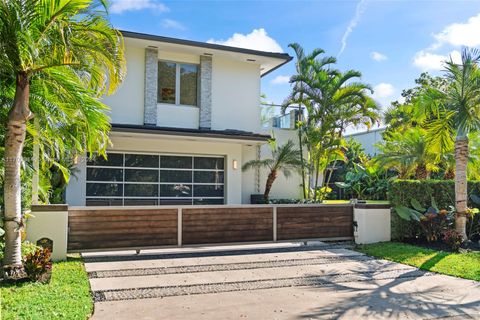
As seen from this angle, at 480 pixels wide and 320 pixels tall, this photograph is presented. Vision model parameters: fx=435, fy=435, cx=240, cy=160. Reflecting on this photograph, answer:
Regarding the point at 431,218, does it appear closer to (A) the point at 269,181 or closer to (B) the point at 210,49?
(A) the point at 269,181

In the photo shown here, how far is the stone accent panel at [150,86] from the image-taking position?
16578 mm

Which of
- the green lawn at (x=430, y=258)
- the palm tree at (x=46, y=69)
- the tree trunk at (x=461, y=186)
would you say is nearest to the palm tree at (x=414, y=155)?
the tree trunk at (x=461, y=186)

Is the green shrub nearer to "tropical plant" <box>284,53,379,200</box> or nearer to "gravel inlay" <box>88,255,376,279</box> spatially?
"gravel inlay" <box>88,255,376,279</box>

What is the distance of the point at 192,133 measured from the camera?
15.6 m

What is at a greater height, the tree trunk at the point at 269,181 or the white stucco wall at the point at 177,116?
the white stucco wall at the point at 177,116

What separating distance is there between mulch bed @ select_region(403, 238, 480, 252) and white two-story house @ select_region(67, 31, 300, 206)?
259 inches

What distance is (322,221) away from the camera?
1231 centimetres

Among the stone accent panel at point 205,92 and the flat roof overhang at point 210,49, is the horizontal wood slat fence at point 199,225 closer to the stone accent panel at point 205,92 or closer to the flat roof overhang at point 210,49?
the stone accent panel at point 205,92

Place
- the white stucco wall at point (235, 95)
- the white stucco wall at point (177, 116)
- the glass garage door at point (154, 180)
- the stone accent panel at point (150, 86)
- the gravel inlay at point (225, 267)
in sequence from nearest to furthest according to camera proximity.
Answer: the gravel inlay at point (225, 267) → the glass garage door at point (154, 180) → the stone accent panel at point (150, 86) → the white stucco wall at point (177, 116) → the white stucco wall at point (235, 95)

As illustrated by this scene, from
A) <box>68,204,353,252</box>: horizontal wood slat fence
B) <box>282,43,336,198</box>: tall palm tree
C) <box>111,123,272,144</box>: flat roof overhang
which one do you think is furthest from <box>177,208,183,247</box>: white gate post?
<box>282,43,336,198</box>: tall palm tree

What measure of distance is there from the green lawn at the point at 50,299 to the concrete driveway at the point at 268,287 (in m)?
0.23

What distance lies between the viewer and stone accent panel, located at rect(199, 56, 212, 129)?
685 inches

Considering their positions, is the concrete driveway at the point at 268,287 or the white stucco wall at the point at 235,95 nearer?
the concrete driveway at the point at 268,287

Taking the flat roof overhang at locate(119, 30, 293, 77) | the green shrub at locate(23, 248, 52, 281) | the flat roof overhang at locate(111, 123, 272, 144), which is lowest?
the green shrub at locate(23, 248, 52, 281)
